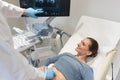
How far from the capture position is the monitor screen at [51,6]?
215 centimetres

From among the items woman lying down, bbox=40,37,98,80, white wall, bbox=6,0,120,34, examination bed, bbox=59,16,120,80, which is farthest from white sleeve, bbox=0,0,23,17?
white wall, bbox=6,0,120,34

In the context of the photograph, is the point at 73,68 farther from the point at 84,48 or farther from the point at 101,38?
the point at 101,38

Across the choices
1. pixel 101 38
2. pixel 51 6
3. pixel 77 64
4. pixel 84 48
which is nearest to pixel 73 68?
pixel 77 64

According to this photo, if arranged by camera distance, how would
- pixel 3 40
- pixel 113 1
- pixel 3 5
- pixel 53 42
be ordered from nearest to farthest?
pixel 3 40 < pixel 3 5 < pixel 113 1 < pixel 53 42

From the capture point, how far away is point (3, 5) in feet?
5.35

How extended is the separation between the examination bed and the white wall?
17 centimetres

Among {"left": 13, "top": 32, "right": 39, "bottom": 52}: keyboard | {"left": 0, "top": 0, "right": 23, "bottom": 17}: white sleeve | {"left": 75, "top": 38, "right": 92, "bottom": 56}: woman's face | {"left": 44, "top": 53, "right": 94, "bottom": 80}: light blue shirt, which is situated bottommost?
{"left": 44, "top": 53, "right": 94, "bottom": 80}: light blue shirt

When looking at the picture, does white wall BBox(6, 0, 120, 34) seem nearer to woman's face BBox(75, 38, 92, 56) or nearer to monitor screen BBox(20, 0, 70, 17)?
monitor screen BBox(20, 0, 70, 17)

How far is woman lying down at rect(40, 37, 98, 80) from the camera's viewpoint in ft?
5.79

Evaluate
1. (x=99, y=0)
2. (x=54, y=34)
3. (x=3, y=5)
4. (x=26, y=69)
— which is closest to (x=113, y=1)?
(x=99, y=0)

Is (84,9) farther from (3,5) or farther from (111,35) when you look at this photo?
(3,5)

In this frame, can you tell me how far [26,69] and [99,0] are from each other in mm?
1370

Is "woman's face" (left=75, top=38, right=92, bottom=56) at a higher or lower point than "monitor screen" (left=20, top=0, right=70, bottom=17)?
lower

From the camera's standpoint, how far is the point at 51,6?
2176 mm
